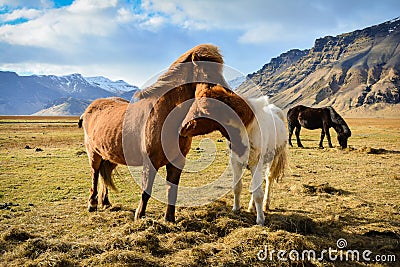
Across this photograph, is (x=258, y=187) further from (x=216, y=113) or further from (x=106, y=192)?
(x=106, y=192)

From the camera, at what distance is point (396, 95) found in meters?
142

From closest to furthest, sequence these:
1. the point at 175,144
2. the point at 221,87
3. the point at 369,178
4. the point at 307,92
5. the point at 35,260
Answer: the point at 35,260 < the point at 221,87 < the point at 175,144 < the point at 369,178 < the point at 307,92

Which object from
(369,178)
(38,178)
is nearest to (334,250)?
(369,178)

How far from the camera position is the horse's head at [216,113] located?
11.8ft

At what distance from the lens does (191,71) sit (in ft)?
13.9

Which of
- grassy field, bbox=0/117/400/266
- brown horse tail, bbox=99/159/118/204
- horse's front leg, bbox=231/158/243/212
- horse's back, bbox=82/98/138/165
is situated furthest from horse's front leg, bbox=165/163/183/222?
brown horse tail, bbox=99/159/118/204

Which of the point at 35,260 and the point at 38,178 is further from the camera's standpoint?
the point at 38,178

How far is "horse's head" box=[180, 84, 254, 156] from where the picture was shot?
360 cm

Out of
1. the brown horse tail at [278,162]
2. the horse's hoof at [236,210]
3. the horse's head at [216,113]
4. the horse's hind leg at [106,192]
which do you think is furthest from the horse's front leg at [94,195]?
the brown horse tail at [278,162]

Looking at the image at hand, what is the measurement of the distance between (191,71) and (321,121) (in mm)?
15766

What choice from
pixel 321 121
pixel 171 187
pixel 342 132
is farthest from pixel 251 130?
pixel 321 121

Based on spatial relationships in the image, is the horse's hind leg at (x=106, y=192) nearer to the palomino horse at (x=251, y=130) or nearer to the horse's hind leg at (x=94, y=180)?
the horse's hind leg at (x=94, y=180)

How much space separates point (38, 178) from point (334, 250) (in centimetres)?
889

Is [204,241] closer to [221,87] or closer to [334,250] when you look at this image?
[334,250]
